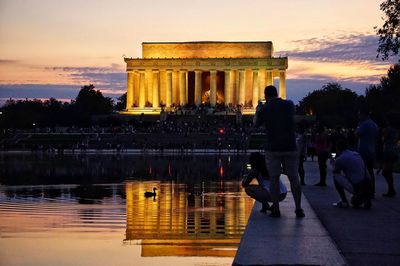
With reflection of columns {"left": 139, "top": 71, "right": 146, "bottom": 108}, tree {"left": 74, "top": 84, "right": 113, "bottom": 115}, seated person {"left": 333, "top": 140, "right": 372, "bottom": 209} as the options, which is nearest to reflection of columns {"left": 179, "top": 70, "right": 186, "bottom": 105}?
reflection of columns {"left": 139, "top": 71, "right": 146, "bottom": 108}

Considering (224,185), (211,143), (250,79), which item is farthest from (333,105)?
(224,185)

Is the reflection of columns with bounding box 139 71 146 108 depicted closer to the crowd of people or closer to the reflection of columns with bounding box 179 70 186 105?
the reflection of columns with bounding box 179 70 186 105

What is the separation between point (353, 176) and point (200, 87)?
105589 mm

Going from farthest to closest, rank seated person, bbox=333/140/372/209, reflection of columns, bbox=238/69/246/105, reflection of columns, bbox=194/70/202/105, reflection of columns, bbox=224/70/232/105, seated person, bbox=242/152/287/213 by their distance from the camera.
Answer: reflection of columns, bbox=194/70/202/105, reflection of columns, bbox=224/70/232/105, reflection of columns, bbox=238/69/246/105, seated person, bbox=333/140/372/209, seated person, bbox=242/152/287/213

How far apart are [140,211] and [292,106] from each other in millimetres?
7723

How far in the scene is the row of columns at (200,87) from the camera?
117m

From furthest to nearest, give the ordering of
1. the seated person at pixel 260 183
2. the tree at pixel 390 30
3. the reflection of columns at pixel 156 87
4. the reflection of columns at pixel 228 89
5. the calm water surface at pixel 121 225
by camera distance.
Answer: the reflection of columns at pixel 156 87 < the reflection of columns at pixel 228 89 < the tree at pixel 390 30 < the seated person at pixel 260 183 < the calm water surface at pixel 121 225

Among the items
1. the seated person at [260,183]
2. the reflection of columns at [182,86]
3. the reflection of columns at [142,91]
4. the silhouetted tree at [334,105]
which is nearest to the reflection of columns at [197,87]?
the reflection of columns at [182,86]

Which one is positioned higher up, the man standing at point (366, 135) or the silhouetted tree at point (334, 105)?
the silhouetted tree at point (334, 105)

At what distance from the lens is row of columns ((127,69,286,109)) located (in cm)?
11681

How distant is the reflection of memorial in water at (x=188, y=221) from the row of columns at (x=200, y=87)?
92.0m

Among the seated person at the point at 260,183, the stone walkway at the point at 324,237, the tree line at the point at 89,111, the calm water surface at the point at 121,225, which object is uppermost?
the tree line at the point at 89,111

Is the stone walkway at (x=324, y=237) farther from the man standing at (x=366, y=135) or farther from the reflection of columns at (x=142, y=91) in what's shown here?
the reflection of columns at (x=142, y=91)

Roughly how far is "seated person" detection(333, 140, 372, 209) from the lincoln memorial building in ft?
333
